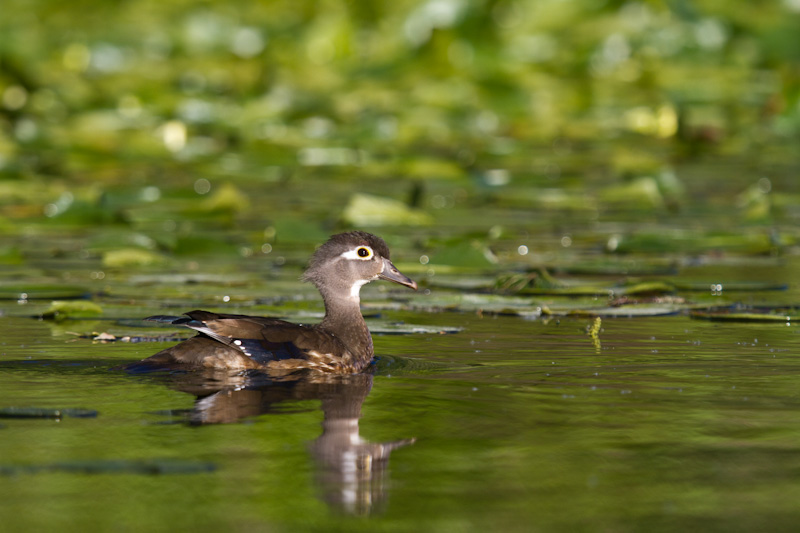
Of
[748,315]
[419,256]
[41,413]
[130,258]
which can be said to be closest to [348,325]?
[41,413]

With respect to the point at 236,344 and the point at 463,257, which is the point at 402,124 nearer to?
the point at 463,257

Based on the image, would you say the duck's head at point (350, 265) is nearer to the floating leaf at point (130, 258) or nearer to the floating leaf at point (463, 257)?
the floating leaf at point (463, 257)

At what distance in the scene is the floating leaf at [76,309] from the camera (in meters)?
7.46

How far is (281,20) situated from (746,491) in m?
18.0

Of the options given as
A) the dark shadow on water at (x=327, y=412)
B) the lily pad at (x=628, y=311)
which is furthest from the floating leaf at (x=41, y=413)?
the lily pad at (x=628, y=311)

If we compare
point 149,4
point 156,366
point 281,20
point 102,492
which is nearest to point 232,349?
point 156,366

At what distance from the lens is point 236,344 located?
6414mm

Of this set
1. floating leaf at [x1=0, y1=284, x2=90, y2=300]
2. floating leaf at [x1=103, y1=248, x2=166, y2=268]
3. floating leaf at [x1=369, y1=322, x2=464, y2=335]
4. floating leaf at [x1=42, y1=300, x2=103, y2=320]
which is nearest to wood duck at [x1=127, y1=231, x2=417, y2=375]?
floating leaf at [x1=369, y1=322, x2=464, y2=335]

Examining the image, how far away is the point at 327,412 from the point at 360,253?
2005mm

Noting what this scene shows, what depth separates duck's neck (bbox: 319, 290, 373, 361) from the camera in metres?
6.77

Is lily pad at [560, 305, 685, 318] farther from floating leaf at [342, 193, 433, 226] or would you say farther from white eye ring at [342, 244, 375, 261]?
floating leaf at [342, 193, 433, 226]

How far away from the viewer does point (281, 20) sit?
21.5 m

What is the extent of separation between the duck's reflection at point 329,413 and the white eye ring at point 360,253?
106cm

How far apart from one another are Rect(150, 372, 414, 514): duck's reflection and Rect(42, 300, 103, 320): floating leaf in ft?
4.43
